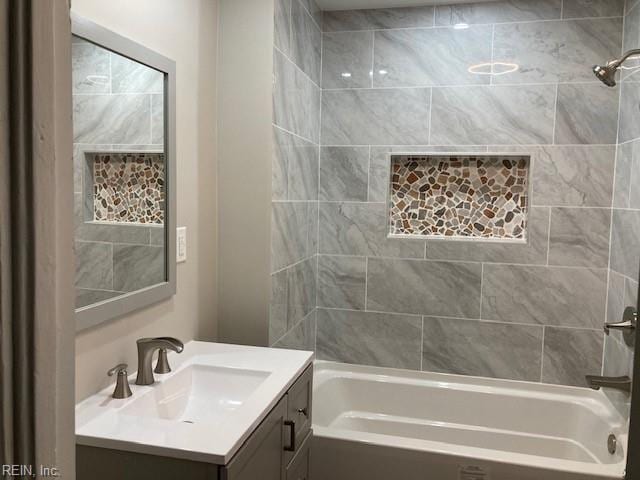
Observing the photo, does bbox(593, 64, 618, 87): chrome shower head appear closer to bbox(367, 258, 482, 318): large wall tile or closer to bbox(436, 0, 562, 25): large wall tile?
bbox(436, 0, 562, 25): large wall tile

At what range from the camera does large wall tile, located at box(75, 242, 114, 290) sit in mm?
1542

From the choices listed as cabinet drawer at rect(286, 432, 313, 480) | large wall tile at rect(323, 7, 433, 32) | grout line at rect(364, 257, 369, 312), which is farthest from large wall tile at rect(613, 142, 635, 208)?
cabinet drawer at rect(286, 432, 313, 480)

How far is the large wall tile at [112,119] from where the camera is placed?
152 cm

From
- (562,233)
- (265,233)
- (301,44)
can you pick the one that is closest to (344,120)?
(301,44)

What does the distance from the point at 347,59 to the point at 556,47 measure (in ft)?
3.63

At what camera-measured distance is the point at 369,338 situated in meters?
3.19

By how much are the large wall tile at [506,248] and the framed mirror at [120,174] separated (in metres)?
1.59

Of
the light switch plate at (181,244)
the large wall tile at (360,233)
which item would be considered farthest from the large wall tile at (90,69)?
the large wall tile at (360,233)

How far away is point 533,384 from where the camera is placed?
2.94 m

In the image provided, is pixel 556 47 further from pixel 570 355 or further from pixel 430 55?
pixel 570 355

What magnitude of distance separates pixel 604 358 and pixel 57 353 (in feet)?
9.69

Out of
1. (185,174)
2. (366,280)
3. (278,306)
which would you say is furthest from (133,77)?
(366,280)

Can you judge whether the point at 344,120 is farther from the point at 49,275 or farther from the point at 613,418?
the point at 49,275

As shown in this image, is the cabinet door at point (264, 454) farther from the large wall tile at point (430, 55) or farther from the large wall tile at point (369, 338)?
the large wall tile at point (430, 55)
